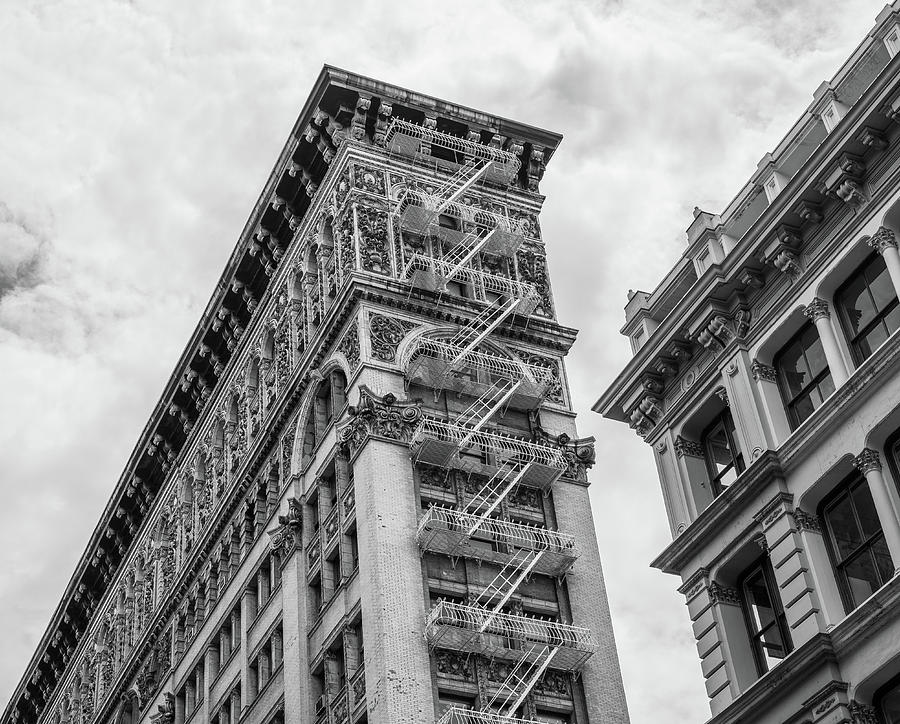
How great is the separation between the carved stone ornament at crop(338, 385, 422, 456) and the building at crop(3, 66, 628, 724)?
0.32 ft

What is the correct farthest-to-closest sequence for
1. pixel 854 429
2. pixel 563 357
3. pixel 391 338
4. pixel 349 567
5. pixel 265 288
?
pixel 265 288, pixel 563 357, pixel 391 338, pixel 349 567, pixel 854 429

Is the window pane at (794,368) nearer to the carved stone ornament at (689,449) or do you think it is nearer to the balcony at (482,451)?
the carved stone ornament at (689,449)

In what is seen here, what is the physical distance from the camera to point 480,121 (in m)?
76.8

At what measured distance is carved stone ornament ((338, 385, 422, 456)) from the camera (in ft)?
200

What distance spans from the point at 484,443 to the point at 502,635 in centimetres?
933

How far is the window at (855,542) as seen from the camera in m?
30.6

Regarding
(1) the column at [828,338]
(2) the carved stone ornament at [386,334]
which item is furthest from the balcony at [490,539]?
(1) the column at [828,338]

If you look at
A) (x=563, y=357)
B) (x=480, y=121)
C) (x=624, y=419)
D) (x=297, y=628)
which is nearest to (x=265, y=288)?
(x=480, y=121)

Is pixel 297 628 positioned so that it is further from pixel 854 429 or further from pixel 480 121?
pixel 854 429

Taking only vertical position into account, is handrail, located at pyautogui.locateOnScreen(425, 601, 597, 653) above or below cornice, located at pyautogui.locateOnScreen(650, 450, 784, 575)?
above

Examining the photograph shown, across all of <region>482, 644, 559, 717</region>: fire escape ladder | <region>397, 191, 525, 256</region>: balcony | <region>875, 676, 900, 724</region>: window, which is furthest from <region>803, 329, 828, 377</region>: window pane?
<region>397, 191, 525, 256</region>: balcony

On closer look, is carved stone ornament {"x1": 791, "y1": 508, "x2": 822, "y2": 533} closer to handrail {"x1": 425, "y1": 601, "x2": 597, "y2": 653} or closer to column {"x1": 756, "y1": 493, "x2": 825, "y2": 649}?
column {"x1": 756, "y1": 493, "x2": 825, "y2": 649}

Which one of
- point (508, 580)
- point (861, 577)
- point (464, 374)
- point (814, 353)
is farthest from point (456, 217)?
point (861, 577)

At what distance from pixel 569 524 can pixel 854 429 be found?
31.0 meters
